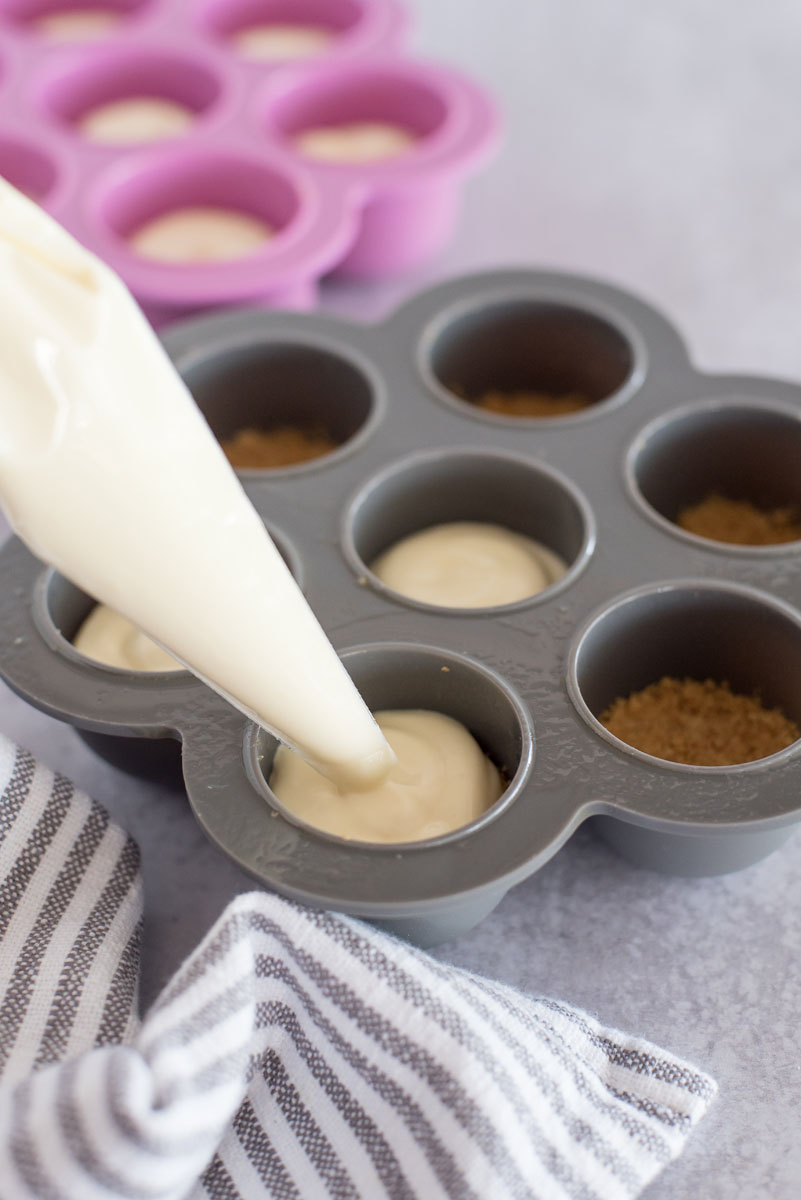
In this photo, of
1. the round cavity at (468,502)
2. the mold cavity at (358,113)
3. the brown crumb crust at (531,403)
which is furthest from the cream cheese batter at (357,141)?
the round cavity at (468,502)

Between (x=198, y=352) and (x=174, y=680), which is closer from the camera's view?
(x=174, y=680)

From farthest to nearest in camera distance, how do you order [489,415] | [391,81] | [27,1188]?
[391,81]
[489,415]
[27,1188]

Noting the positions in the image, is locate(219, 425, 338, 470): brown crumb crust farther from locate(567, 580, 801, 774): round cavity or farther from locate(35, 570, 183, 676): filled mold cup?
locate(567, 580, 801, 774): round cavity

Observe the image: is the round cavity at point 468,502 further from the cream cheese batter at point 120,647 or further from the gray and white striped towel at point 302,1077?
the gray and white striped towel at point 302,1077

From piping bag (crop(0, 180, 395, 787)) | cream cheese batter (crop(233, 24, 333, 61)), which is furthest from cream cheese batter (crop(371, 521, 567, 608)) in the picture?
cream cheese batter (crop(233, 24, 333, 61))

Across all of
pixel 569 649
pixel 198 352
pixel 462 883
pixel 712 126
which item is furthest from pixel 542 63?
pixel 462 883

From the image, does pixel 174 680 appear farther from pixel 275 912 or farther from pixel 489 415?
pixel 489 415

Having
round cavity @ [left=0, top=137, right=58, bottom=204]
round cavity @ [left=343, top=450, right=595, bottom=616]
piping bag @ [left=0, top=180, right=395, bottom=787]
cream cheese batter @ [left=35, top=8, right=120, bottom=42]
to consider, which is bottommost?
round cavity @ [left=343, top=450, right=595, bottom=616]
